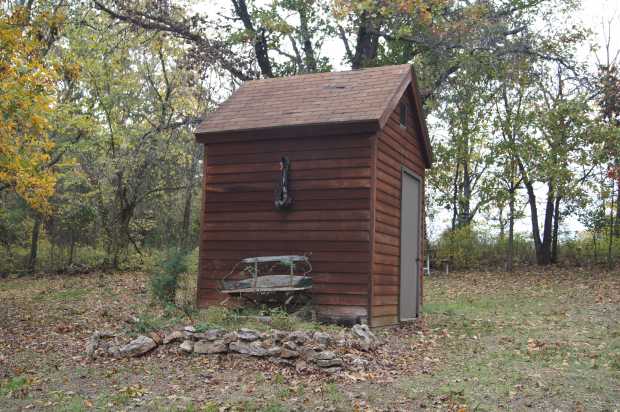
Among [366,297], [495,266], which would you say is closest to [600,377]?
[366,297]

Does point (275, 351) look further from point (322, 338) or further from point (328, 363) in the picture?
point (328, 363)

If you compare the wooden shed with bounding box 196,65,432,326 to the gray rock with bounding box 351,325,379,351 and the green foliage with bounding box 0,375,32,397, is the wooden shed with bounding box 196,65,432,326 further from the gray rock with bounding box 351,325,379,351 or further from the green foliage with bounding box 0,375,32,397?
the green foliage with bounding box 0,375,32,397

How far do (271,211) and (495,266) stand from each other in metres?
15.3

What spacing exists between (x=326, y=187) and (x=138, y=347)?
4121mm

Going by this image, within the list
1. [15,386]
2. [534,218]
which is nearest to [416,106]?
[15,386]

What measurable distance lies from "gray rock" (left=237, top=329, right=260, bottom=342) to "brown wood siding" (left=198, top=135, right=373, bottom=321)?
91.3 inches

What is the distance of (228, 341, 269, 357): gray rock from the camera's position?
8.55 m

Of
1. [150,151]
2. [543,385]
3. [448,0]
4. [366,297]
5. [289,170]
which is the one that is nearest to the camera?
[543,385]

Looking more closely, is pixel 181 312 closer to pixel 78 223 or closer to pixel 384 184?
pixel 384 184

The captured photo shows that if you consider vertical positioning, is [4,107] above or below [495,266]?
above

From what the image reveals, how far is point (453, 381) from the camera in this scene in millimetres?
8062

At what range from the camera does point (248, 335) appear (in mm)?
8805

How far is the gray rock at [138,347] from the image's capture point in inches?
355

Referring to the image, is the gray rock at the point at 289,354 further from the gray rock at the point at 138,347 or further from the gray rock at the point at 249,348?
the gray rock at the point at 138,347
